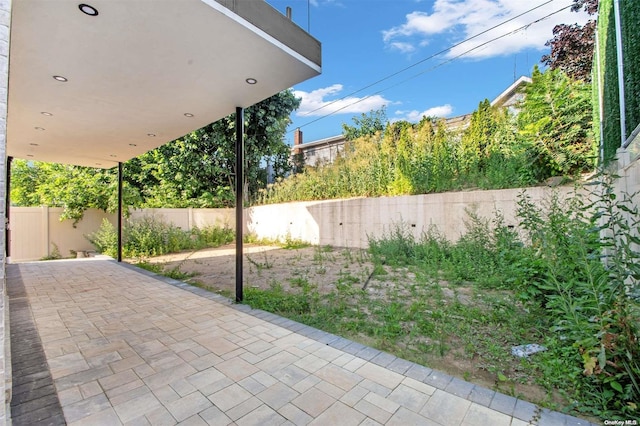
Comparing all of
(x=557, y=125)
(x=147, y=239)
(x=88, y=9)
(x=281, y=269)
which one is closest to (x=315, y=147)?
(x=147, y=239)

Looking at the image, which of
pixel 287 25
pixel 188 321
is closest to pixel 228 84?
pixel 287 25

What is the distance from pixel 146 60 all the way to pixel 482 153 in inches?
240

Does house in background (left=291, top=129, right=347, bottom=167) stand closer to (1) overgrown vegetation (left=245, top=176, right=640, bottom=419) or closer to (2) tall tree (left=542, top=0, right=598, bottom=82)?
(2) tall tree (left=542, top=0, right=598, bottom=82)

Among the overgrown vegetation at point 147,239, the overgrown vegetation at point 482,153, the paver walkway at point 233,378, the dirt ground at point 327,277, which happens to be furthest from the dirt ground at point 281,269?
the overgrown vegetation at point 482,153

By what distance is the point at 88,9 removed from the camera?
189 centimetres

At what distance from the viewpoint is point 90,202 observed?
8516mm

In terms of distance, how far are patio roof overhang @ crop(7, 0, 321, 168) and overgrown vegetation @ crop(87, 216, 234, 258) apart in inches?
157

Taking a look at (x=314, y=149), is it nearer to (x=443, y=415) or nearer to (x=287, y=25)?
(x=287, y=25)

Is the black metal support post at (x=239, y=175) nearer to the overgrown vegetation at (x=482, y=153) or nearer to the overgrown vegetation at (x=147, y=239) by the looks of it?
the overgrown vegetation at (x=482, y=153)

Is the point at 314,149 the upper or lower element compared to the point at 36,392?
upper

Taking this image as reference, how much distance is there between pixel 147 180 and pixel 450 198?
11.1 m

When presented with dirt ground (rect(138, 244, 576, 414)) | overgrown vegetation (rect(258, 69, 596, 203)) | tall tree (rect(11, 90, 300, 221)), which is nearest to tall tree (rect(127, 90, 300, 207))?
tall tree (rect(11, 90, 300, 221))

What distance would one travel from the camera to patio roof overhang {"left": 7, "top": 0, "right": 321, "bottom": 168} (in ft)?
6.49

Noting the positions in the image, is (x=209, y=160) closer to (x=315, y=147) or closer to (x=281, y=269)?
(x=281, y=269)
